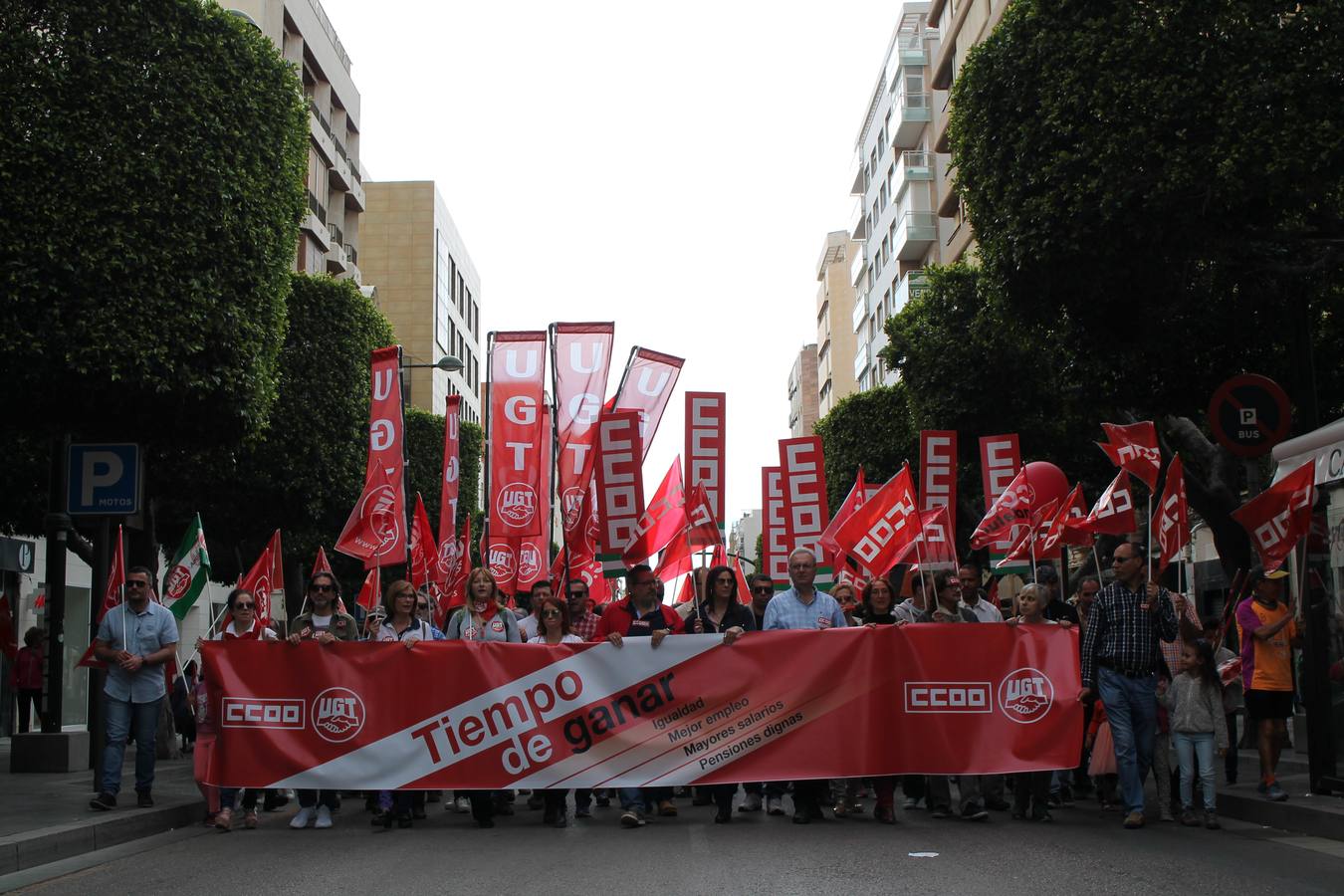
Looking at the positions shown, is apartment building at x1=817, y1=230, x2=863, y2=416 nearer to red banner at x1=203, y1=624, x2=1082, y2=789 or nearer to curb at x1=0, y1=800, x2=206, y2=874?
red banner at x1=203, y1=624, x2=1082, y2=789

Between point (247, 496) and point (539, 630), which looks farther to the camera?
point (247, 496)

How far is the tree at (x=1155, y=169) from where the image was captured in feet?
41.4

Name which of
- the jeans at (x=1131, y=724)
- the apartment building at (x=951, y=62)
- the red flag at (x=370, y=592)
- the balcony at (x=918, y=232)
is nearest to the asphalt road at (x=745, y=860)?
the jeans at (x=1131, y=724)

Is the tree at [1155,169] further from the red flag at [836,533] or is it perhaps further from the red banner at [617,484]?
the red banner at [617,484]

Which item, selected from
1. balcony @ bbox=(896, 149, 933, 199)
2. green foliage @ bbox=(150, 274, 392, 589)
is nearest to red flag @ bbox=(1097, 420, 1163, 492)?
green foliage @ bbox=(150, 274, 392, 589)

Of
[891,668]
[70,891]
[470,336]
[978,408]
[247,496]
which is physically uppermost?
[470,336]

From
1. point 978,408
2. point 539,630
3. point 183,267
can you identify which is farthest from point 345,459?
point 539,630

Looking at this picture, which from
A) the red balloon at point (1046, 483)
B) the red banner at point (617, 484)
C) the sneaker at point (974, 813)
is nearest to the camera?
the sneaker at point (974, 813)

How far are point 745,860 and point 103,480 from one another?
Result: 7731mm

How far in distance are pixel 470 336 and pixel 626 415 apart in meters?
72.0

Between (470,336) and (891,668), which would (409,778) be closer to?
(891,668)

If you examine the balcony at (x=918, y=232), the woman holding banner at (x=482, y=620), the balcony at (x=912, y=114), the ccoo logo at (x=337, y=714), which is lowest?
the ccoo logo at (x=337, y=714)

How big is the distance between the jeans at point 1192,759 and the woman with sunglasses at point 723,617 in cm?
327

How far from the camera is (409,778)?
36.4 feet
